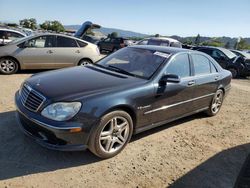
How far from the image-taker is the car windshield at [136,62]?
185 inches

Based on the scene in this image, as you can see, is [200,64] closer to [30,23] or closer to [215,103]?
[215,103]

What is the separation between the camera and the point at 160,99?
4.56 metres

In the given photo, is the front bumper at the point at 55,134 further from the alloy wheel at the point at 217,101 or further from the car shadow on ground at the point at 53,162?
the alloy wheel at the point at 217,101

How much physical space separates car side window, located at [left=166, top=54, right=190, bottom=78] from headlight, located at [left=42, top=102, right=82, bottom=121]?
1.85m

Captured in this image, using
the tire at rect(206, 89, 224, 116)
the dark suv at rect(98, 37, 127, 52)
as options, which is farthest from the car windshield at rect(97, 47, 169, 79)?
the dark suv at rect(98, 37, 127, 52)

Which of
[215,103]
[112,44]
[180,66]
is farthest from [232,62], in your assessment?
[112,44]

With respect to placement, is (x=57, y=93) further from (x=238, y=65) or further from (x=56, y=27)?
(x=56, y=27)

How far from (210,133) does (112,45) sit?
754 inches

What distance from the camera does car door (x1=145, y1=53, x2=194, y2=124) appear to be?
454cm

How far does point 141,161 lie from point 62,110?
54.2 inches

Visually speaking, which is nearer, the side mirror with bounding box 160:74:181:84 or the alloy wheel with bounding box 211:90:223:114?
the side mirror with bounding box 160:74:181:84

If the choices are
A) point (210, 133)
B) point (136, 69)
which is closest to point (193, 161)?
point (210, 133)

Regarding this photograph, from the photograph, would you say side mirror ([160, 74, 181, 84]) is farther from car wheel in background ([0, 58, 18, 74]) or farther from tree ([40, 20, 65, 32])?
tree ([40, 20, 65, 32])

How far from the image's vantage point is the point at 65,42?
392 inches
